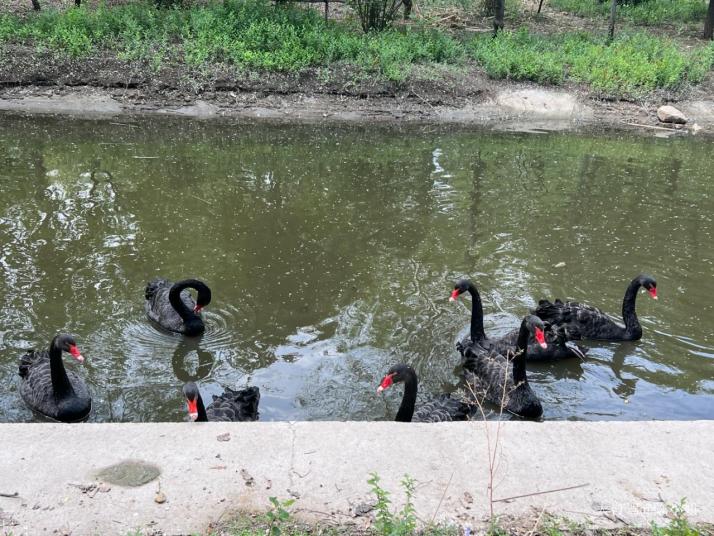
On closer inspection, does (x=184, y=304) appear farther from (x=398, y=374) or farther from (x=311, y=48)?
(x=311, y=48)

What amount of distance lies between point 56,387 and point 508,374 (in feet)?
10.7

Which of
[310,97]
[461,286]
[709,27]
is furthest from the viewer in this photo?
[709,27]

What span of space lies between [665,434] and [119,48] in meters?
15.4

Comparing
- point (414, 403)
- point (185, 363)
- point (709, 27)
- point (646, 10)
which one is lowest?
point (185, 363)

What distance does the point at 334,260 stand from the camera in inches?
297

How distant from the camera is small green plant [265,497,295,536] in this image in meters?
2.87

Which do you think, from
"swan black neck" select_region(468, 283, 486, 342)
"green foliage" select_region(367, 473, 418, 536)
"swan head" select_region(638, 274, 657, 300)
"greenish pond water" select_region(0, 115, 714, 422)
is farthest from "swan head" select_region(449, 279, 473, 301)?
"green foliage" select_region(367, 473, 418, 536)

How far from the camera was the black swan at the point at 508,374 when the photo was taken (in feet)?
16.9

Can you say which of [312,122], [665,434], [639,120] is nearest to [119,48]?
[312,122]

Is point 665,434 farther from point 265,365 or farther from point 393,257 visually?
point 393,257

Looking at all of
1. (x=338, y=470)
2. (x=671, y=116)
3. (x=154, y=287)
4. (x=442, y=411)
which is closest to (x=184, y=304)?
(x=154, y=287)

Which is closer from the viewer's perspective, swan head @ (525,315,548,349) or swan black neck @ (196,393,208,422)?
swan black neck @ (196,393,208,422)

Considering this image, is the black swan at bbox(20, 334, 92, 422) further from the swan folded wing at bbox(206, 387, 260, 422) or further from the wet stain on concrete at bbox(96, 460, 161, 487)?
the wet stain on concrete at bbox(96, 460, 161, 487)

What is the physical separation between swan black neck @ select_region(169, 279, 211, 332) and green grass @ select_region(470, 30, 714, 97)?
12.8 meters
